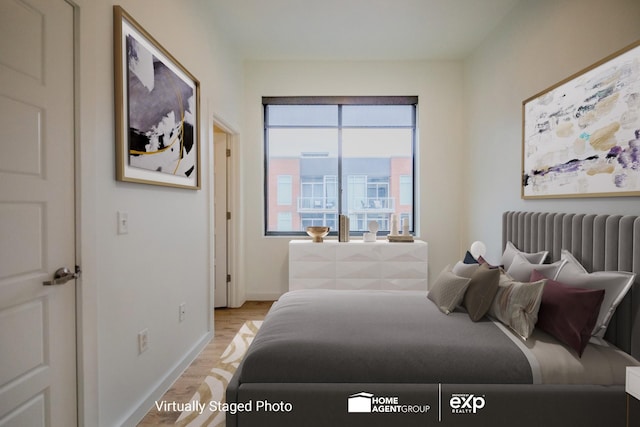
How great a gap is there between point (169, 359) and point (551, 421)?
218cm

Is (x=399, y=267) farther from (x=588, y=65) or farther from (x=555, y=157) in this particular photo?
(x=588, y=65)

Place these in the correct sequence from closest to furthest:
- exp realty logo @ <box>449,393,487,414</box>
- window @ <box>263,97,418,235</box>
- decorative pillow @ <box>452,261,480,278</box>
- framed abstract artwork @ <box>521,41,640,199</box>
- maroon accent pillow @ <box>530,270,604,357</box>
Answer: exp realty logo @ <box>449,393,487,414</box>
maroon accent pillow @ <box>530,270,604,357</box>
framed abstract artwork @ <box>521,41,640,199</box>
decorative pillow @ <box>452,261,480,278</box>
window @ <box>263,97,418,235</box>

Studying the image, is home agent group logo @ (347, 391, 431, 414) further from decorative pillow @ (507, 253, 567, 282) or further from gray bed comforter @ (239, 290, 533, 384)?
decorative pillow @ (507, 253, 567, 282)

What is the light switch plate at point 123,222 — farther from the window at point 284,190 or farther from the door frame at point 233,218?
the window at point 284,190

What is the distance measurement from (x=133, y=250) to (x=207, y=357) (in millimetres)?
1252

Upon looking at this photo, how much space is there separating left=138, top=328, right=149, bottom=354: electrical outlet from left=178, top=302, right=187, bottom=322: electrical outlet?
17.5 inches

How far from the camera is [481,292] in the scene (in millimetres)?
2045

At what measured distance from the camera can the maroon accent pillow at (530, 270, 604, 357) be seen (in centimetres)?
164

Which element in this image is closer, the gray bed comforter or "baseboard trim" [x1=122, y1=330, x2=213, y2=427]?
the gray bed comforter

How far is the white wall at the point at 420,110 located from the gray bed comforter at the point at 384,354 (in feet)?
8.41

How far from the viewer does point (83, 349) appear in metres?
1.54

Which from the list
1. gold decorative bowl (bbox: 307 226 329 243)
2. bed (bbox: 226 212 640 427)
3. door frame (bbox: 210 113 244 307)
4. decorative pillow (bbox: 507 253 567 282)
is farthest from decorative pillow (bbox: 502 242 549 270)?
door frame (bbox: 210 113 244 307)

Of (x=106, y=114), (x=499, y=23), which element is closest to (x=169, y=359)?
(x=106, y=114)

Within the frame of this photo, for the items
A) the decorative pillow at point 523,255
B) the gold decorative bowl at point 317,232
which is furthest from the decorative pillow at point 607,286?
the gold decorative bowl at point 317,232
